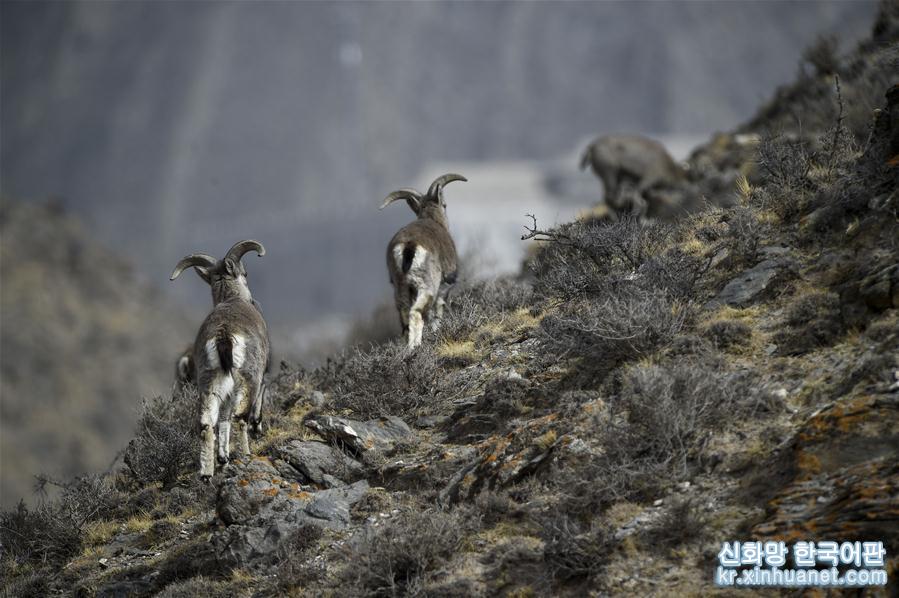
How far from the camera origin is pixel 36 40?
136000mm

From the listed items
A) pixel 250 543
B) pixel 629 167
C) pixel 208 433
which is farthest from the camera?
pixel 629 167

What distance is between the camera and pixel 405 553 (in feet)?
25.4

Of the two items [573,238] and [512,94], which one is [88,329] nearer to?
[573,238]

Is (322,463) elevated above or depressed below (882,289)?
below

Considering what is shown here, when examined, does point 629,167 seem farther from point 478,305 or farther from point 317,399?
point 317,399

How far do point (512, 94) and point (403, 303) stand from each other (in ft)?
375

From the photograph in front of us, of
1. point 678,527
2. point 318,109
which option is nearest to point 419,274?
point 678,527

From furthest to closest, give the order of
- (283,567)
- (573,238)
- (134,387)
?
1. (134,387)
2. (573,238)
3. (283,567)

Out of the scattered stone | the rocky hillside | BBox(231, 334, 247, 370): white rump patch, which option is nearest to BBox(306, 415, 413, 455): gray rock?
the rocky hillside

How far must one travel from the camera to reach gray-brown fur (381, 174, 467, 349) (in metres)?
12.8

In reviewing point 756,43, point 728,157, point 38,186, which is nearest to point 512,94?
point 756,43

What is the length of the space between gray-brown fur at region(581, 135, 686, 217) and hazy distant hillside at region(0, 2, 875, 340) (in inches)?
2786

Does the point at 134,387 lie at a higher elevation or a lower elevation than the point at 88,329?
lower

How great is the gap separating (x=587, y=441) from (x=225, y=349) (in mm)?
3886
